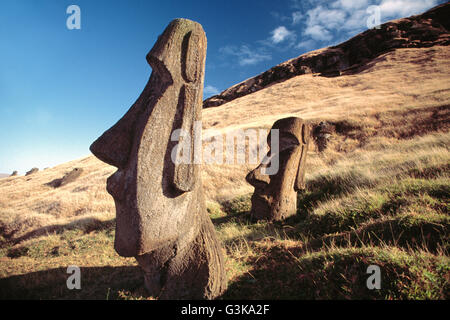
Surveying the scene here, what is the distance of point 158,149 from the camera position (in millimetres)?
2316

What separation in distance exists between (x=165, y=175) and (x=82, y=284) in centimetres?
253

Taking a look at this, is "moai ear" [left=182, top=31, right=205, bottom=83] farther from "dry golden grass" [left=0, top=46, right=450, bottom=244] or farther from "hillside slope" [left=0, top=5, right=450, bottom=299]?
"dry golden grass" [left=0, top=46, right=450, bottom=244]

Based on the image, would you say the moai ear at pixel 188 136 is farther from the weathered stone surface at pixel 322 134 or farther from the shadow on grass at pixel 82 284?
the weathered stone surface at pixel 322 134

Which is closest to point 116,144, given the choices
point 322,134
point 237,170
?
point 237,170

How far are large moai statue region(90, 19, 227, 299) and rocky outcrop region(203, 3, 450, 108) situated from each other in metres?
46.5

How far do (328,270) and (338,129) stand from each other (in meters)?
14.6

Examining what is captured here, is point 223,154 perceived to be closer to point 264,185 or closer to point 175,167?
point 264,185

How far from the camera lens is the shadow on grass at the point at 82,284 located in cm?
292

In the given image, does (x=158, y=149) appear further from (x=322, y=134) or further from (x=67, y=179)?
(x=67, y=179)

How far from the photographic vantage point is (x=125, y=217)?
A: 2.33 meters

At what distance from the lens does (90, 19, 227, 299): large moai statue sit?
7.41 ft

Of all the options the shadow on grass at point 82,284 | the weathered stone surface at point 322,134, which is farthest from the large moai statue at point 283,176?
the weathered stone surface at point 322,134

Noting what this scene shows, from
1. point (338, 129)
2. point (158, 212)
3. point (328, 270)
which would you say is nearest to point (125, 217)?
point (158, 212)

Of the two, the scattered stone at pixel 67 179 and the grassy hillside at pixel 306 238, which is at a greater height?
the scattered stone at pixel 67 179
